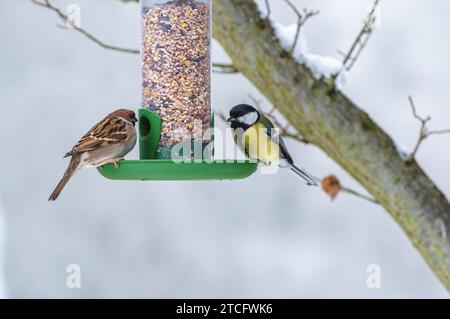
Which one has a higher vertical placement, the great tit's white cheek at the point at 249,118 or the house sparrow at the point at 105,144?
the great tit's white cheek at the point at 249,118

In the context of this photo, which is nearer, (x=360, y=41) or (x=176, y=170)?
(x=176, y=170)

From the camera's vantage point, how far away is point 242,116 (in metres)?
4.68

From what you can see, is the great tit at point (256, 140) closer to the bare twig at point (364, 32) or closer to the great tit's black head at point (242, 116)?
the great tit's black head at point (242, 116)

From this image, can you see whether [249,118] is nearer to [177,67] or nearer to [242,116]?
[242,116]

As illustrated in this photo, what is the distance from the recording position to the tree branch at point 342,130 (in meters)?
4.79

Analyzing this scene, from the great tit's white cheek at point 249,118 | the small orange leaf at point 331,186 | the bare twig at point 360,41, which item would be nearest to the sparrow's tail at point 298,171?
the great tit's white cheek at point 249,118

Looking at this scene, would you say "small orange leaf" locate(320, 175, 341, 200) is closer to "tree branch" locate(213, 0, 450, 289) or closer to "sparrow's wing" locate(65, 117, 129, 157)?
"tree branch" locate(213, 0, 450, 289)

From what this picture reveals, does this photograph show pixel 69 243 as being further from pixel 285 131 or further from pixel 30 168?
pixel 285 131

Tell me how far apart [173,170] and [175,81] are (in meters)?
0.73

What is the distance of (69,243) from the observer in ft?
25.8

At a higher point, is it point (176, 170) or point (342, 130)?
point (342, 130)

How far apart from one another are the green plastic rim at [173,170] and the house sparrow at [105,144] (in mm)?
168

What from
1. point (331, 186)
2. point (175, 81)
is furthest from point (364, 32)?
point (175, 81)
